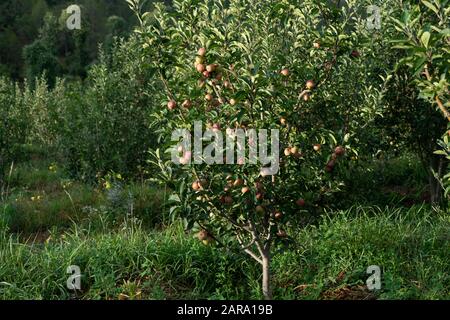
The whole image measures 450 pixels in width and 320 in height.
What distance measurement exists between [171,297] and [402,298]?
63.7 inches

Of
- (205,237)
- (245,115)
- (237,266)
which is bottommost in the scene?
(237,266)

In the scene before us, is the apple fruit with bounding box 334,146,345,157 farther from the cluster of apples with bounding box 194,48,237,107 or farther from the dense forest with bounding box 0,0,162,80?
the dense forest with bounding box 0,0,162,80

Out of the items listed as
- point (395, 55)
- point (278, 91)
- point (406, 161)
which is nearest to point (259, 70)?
point (278, 91)

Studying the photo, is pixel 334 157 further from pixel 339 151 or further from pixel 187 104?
pixel 187 104

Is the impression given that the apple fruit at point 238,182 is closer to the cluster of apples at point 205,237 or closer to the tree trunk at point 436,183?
the cluster of apples at point 205,237

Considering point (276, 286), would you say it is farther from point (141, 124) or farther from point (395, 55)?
point (141, 124)

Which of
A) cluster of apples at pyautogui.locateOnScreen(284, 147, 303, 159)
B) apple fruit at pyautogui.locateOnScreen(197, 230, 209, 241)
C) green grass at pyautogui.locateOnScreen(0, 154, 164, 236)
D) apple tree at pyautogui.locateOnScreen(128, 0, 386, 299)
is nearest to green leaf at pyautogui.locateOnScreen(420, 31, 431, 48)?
apple tree at pyautogui.locateOnScreen(128, 0, 386, 299)

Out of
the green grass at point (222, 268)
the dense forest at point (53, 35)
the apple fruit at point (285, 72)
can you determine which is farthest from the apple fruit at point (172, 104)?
the dense forest at point (53, 35)

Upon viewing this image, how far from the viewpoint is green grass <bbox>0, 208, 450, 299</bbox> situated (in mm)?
4246

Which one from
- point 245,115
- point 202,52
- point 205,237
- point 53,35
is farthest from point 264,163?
point 53,35

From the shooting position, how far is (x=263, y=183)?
3.85 m

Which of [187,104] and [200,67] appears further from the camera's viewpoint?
[187,104]

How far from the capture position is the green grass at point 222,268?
13.9 feet

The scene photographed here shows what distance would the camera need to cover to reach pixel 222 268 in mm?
4406
